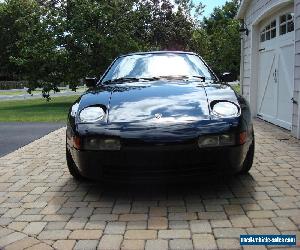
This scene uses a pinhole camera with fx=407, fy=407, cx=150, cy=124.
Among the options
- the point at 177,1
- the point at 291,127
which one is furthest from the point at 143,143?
the point at 177,1

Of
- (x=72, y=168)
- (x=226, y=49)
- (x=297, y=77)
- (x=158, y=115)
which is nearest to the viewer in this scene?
(x=158, y=115)

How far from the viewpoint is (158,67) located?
5.05m

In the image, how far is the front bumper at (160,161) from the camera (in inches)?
140

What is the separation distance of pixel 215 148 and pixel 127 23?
17.4m

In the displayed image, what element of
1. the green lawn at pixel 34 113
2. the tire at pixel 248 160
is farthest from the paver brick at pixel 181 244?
the green lawn at pixel 34 113

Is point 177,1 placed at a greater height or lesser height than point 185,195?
greater

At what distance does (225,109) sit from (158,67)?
146 cm

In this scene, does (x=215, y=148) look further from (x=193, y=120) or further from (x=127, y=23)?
(x=127, y=23)

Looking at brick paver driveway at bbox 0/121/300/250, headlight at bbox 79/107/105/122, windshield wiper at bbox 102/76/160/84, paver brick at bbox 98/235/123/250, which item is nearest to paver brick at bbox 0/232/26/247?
brick paver driveway at bbox 0/121/300/250

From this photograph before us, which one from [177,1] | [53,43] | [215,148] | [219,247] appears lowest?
[219,247]

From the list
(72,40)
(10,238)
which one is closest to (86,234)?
(10,238)

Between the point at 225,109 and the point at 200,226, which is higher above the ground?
the point at 225,109

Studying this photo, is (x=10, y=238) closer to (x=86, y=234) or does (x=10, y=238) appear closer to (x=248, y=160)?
(x=86, y=234)

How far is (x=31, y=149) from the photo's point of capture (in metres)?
6.72
